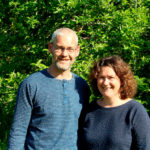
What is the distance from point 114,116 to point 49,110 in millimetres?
649

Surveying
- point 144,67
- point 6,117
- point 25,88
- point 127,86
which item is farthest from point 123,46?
point 6,117

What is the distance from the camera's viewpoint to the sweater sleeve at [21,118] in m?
2.26

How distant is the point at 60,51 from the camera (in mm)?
2434

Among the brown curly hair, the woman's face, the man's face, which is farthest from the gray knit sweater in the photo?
the brown curly hair

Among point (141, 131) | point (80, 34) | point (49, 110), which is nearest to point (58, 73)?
point (49, 110)

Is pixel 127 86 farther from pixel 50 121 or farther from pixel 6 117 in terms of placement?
pixel 6 117

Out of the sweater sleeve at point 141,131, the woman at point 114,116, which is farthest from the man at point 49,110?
the sweater sleeve at point 141,131

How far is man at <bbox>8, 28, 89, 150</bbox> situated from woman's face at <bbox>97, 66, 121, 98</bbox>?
34 centimetres

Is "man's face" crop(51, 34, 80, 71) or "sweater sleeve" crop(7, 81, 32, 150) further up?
"man's face" crop(51, 34, 80, 71)

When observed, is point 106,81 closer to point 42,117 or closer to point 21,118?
point 42,117

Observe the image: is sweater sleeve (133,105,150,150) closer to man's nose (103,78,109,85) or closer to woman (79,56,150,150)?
woman (79,56,150,150)

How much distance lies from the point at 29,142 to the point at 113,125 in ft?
2.75

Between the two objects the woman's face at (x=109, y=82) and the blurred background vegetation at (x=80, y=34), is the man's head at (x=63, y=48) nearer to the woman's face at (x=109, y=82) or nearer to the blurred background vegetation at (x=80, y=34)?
the woman's face at (x=109, y=82)

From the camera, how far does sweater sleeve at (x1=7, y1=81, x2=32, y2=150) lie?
226 cm
